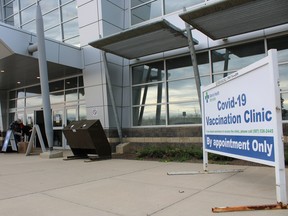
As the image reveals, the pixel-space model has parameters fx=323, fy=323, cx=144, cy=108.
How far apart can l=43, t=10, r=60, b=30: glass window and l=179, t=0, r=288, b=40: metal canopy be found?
30.4 ft

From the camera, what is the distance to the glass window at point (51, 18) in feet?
55.7

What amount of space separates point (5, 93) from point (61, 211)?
1863 centimetres

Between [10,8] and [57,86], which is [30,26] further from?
[57,86]

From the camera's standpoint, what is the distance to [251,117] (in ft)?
16.3

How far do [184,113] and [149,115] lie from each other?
176cm

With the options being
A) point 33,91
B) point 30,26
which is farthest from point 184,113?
point 30,26

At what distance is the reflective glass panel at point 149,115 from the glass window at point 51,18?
6780mm

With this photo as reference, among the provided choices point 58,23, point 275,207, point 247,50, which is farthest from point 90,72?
point 275,207

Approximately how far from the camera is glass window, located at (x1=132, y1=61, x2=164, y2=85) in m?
13.8

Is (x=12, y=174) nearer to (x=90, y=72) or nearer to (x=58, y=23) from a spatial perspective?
(x=90, y=72)

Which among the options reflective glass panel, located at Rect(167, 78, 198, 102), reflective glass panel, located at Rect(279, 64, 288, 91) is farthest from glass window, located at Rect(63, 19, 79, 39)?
reflective glass panel, located at Rect(279, 64, 288, 91)

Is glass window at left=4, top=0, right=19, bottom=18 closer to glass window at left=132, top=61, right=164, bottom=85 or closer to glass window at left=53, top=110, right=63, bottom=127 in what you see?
glass window at left=53, top=110, right=63, bottom=127

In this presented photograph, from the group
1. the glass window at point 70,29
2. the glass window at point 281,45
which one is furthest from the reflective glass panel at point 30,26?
the glass window at point 281,45

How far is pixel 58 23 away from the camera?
663 inches
